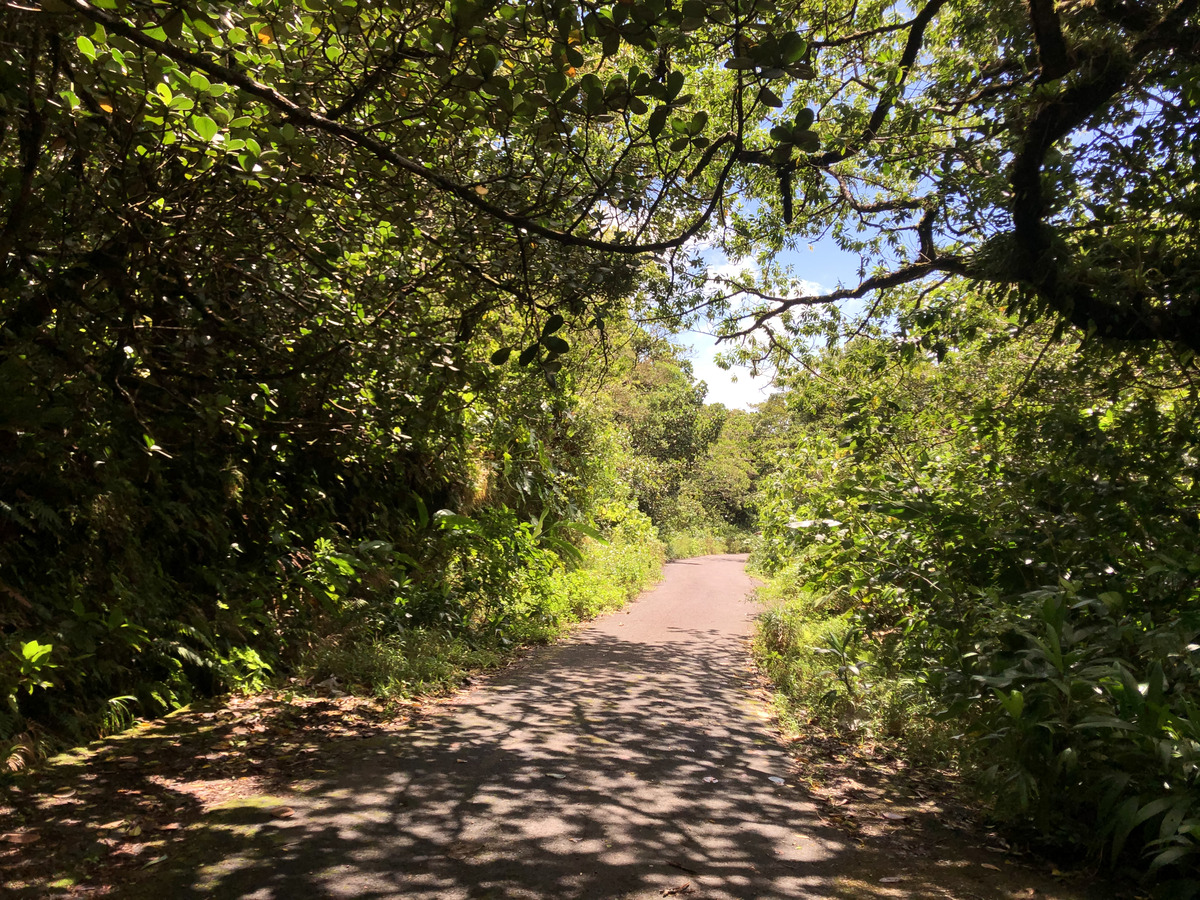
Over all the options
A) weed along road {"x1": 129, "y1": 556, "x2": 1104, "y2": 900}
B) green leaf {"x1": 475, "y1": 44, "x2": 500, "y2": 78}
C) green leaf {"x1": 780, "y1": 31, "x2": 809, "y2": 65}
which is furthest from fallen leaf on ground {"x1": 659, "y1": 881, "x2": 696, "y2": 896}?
green leaf {"x1": 475, "y1": 44, "x2": 500, "y2": 78}

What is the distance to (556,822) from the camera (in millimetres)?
3926

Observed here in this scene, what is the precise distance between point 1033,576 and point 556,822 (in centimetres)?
373

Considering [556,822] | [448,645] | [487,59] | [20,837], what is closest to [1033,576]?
[556,822]

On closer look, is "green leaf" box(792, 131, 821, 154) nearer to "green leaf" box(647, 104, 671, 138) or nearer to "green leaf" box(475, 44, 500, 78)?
→ "green leaf" box(647, 104, 671, 138)

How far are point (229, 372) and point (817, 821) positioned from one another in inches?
233

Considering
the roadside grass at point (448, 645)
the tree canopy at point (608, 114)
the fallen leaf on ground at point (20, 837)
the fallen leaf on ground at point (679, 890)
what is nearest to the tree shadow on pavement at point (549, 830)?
the fallen leaf on ground at point (679, 890)

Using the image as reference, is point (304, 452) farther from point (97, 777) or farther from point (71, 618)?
point (97, 777)

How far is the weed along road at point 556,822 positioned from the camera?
10.6 ft

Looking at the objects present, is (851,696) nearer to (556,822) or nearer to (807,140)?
(556,822)

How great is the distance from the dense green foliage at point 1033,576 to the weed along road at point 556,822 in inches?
26.8

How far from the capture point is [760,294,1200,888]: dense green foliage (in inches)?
134

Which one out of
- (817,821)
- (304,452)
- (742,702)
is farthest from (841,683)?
(304,452)

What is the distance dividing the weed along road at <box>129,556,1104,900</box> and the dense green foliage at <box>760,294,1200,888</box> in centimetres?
68

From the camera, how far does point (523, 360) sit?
3467 millimetres
